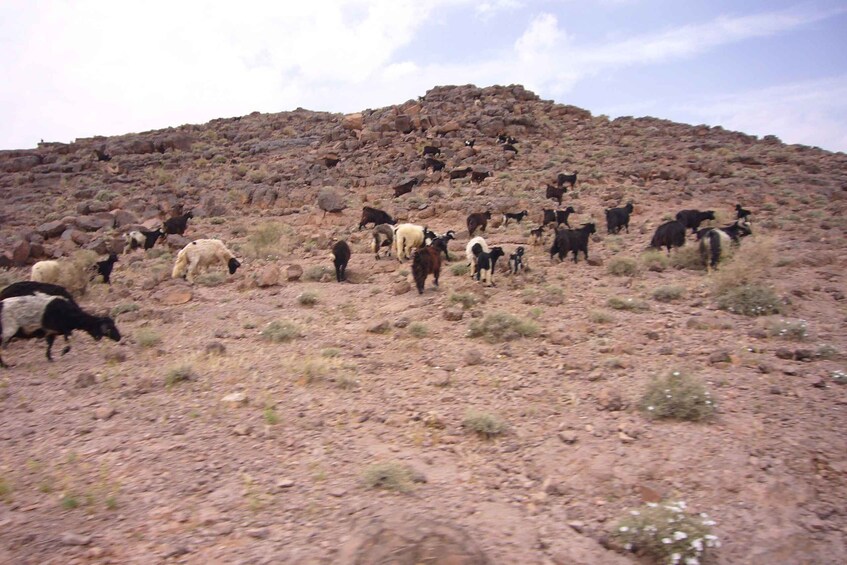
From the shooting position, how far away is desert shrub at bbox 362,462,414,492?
17.6 ft

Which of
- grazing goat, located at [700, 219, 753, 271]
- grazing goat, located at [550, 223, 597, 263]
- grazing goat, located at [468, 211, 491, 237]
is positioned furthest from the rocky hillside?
grazing goat, located at [468, 211, 491, 237]

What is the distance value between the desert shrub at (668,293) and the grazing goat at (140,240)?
18.7 meters

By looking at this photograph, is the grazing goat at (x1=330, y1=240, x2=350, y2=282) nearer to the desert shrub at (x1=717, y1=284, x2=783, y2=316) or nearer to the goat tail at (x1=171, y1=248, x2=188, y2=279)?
the goat tail at (x1=171, y1=248, x2=188, y2=279)

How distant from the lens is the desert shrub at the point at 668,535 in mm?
4652

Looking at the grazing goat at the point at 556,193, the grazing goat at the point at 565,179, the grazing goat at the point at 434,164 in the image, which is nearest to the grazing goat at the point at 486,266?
the grazing goat at the point at 556,193

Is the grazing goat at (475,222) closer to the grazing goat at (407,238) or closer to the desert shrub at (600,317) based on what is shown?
the grazing goat at (407,238)

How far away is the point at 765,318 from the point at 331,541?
927 cm

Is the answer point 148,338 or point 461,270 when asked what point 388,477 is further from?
point 461,270

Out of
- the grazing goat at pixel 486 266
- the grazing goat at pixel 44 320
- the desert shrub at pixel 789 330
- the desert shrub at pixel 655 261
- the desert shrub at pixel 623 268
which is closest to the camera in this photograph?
the desert shrub at pixel 789 330

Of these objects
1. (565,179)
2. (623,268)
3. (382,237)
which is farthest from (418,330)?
(565,179)

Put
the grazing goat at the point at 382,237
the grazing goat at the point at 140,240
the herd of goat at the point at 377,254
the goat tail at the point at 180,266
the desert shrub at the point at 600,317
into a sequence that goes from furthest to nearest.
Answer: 1. the grazing goat at the point at 140,240
2. the grazing goat at the point at 382,237
3. the goat tail at the point at 180,266
4. the desert shrub at the point at 600,317
5. the herd of goat at the point at 377,254

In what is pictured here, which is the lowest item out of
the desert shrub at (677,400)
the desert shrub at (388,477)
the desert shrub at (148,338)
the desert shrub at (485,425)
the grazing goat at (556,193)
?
the desert shrub at (388,477)

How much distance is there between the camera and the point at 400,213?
26.2 meters

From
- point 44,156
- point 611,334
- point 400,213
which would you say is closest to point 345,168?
point 400,213
